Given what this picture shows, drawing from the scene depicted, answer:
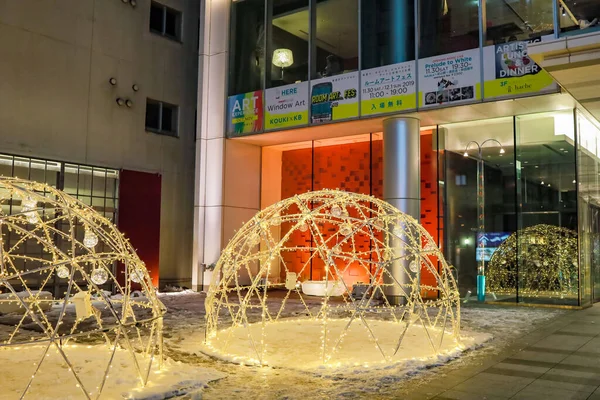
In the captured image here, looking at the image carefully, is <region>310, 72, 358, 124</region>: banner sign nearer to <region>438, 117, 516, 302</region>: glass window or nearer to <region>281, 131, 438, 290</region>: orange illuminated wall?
<region>281, 131, 438, 290</region>: orange illuminated wall

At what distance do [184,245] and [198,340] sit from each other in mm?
9824

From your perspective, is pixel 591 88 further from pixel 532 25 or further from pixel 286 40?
pixel 286 40

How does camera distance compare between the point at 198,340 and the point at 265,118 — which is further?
the point at 265,118

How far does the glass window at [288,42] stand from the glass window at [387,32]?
82.8 inches

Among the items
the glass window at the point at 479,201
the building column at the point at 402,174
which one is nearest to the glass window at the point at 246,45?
the building column at the point at 402,174

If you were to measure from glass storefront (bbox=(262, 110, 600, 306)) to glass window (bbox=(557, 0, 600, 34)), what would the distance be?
4929 millimetres

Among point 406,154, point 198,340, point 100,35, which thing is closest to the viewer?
point 198,340

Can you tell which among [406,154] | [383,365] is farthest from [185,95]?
[383,365]

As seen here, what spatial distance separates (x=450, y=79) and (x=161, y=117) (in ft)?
29.8

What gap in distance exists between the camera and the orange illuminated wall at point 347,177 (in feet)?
51.3

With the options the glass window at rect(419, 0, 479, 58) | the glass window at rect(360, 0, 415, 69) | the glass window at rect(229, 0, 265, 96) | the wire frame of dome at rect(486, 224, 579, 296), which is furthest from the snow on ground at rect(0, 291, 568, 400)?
the glass window at rect(229, 0, 265, 96)

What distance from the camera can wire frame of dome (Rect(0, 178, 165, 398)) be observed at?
218 inches

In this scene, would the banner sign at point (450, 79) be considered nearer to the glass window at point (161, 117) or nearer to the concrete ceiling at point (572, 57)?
the concrete ceiling at point (572, 57)

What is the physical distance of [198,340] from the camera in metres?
8.66
